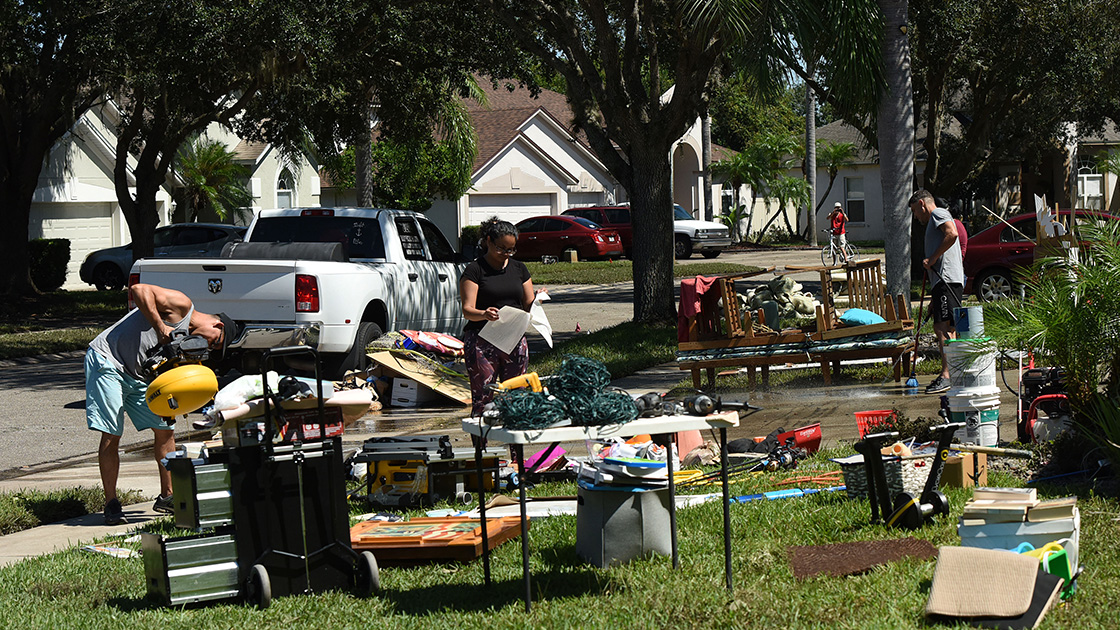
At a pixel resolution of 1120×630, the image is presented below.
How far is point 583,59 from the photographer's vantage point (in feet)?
53.2

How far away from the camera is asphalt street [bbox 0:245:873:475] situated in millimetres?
10258

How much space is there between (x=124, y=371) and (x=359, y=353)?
4.96m

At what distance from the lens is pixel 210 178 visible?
3462 centimetres

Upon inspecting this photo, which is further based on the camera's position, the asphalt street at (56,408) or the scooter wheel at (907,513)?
the asphalt street at (56,408)

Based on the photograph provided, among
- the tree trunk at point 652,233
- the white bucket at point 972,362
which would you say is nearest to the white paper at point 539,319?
the white bucket at point 972,362

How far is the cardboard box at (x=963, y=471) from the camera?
678 cm

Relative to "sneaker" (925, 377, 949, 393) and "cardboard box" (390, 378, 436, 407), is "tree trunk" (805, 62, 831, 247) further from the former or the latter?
"cardboard box" (390, 378, 436, 407)

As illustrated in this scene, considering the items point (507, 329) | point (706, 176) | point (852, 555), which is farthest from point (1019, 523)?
point (706, 176)

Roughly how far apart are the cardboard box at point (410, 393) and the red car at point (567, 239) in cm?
2423

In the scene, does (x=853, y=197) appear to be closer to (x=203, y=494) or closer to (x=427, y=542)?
(x=427, y=542)

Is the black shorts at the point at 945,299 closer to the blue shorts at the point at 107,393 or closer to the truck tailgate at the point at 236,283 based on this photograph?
the truck tailgate at the point at 236,283

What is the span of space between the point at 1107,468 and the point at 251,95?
17.4 m

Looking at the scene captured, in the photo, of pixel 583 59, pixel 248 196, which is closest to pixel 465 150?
pixel 248 196

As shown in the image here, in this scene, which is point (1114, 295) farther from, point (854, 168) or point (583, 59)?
point (854, 168)
